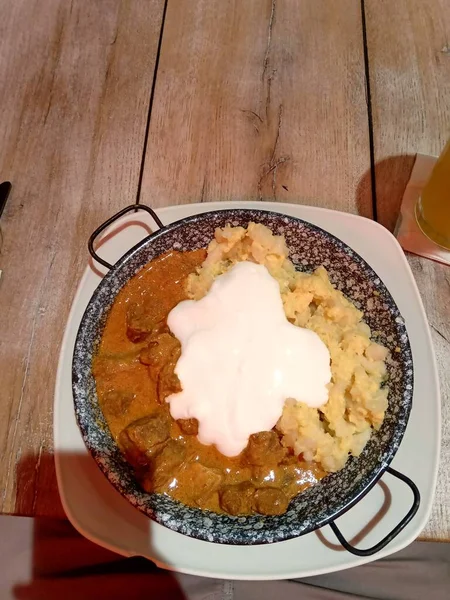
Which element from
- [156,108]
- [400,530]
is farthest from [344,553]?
[156,108]

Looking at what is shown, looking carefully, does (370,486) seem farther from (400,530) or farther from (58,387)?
(58,387)

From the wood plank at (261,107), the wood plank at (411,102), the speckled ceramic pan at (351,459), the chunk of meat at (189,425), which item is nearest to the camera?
the speckled ceramic pan at (351,459)

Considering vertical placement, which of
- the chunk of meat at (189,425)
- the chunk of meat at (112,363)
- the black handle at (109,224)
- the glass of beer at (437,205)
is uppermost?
the glass of beer at (437,205)

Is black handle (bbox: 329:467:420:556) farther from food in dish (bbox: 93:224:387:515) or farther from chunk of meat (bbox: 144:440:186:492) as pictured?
chunk of meat (bbox: 144:440:186:492)

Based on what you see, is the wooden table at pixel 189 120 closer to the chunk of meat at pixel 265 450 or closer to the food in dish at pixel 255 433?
the food in dish at pixel 255 433

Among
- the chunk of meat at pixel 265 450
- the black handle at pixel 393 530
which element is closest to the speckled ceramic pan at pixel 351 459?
the black handle at pixel 393 530

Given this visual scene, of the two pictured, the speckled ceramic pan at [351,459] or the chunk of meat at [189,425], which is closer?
the speckled ceramic pan at [351,459]

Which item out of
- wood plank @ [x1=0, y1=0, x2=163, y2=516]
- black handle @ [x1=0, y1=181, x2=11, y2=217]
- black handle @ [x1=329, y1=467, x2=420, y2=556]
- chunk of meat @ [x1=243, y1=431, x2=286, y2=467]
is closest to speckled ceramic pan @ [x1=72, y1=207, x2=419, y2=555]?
black handle @ [x1=329, y1=467, x2=420, y2=556]
